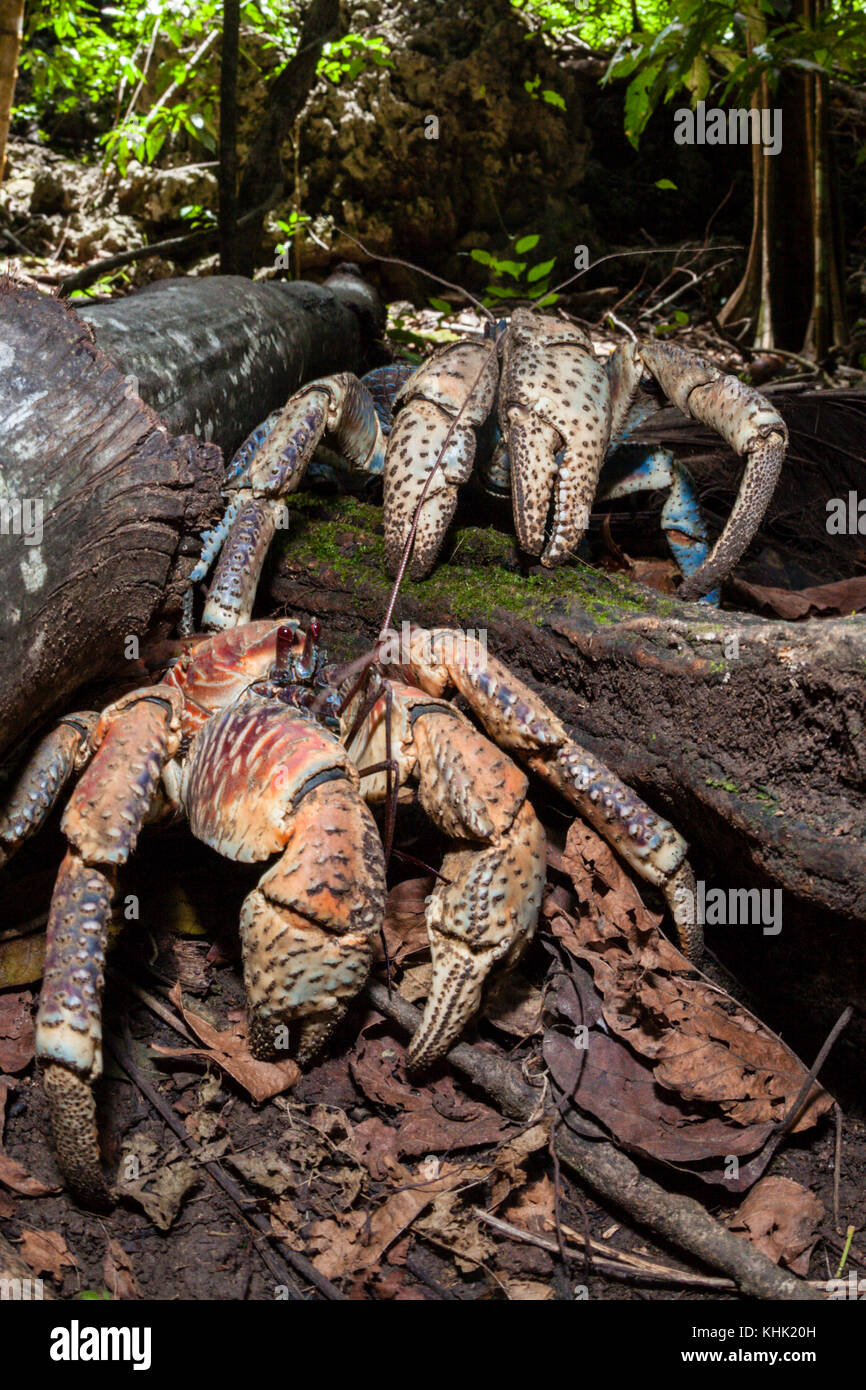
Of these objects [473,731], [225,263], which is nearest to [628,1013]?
[473,731]

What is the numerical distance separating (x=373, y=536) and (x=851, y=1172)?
2.42 meters

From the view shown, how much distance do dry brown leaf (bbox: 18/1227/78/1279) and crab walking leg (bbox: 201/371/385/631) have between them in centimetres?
165

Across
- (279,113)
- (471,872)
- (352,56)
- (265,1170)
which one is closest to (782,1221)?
(471,872)

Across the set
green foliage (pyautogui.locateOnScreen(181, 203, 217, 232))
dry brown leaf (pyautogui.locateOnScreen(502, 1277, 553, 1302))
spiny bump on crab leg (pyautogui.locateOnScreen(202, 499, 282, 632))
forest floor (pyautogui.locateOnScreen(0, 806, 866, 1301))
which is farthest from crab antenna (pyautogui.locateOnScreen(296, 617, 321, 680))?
green foliage (pyautogui.locateOnScreen(181, 203, 217, 232))

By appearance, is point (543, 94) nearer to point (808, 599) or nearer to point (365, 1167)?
point (808, 599)

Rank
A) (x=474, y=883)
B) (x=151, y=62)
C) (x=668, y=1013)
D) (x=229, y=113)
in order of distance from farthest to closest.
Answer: (x=151, y=62) < (x=229, y=113) < (x=668, y=1013) < (x=474, y=883)

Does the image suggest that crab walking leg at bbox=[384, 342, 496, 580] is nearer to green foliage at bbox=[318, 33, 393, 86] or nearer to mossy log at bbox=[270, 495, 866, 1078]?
mossy log at bbox=[270, 495, 866, 1078]

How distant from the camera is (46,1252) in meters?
1.86

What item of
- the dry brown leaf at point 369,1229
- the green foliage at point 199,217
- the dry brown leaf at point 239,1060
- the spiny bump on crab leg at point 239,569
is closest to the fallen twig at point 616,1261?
the dry brown leaf at point 369,1229

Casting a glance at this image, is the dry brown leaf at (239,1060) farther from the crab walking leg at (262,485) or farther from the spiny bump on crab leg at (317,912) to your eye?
the crab walking leg at (262,485)

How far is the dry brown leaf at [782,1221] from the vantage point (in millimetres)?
1982

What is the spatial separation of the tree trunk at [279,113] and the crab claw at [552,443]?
150 inches

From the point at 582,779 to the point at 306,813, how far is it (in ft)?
2.65
